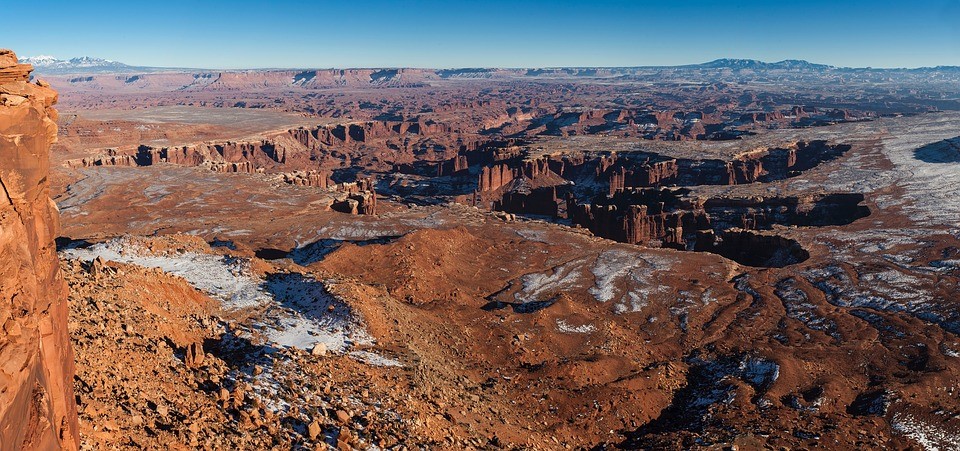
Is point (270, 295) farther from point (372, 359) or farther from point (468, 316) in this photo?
point (468, 316)

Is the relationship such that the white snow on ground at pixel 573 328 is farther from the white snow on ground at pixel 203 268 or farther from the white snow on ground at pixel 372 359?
the white snow on ground at pixel 203 268

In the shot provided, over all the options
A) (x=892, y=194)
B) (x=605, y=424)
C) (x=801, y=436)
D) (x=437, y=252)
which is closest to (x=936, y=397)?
(x=801, y=436)

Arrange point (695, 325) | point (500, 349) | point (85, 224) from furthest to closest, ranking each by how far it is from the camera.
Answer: point (85, 224) < point (695, 325) < point (500, 349)

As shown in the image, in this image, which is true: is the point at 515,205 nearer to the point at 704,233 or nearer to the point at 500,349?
the point at 704,233

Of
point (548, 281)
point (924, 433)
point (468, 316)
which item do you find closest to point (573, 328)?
point (468, 316)

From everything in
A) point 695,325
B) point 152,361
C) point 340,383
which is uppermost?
point 152,361

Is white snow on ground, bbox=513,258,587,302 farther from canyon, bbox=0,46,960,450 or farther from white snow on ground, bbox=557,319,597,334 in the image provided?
white snow on ground, bbox=557,319,597,334

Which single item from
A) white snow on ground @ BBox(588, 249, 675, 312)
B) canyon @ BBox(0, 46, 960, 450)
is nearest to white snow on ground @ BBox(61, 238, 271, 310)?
canyon @ BBox(0, 46, 960, 450)
